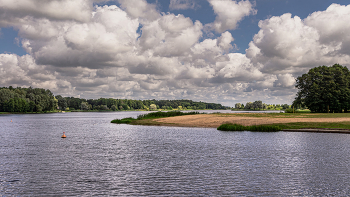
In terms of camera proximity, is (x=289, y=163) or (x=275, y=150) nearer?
(x=289, y=163)

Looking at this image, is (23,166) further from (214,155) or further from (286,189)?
(286,189)

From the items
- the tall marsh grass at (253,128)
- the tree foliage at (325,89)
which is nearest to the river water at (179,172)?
the tall marsh grass at (253,128)

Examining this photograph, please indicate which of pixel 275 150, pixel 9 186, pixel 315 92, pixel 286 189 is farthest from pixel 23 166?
pixel 315 92

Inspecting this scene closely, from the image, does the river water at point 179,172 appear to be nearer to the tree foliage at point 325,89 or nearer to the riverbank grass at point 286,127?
the riverbank grass at point 286,127

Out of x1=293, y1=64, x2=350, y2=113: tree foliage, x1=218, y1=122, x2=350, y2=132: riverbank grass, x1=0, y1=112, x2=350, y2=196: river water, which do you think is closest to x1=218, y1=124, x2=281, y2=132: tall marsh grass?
x1=218, y1=122, x2=350, y2=132: riverbank grass

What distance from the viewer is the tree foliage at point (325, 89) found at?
3898 inches

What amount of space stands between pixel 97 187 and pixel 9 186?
4.98 meters

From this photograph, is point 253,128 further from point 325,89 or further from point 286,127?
point 325,89

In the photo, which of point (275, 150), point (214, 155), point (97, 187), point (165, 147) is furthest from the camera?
point (165, 147)

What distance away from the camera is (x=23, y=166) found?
67.8 feet

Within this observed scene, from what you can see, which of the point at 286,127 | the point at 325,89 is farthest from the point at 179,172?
the point at 325,89

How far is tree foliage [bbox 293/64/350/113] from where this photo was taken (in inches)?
3898

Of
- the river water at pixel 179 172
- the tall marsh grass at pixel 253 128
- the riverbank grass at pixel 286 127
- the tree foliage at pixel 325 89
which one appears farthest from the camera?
the tree foliage at pixel 325 89

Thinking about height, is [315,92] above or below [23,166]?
above
